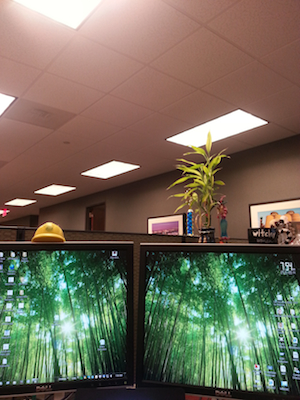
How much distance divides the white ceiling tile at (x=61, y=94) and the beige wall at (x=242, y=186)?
2187mm

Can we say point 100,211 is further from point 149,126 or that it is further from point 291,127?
point 291,127

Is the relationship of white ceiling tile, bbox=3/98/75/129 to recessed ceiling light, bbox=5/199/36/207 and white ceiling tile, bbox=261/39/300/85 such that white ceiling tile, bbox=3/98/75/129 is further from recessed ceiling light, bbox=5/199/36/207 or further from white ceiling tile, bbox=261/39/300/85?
recessed ceiling light, bbox=5/199/36/207

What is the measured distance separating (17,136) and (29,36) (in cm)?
180

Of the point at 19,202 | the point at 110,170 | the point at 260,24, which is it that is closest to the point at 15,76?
the point at 260,24

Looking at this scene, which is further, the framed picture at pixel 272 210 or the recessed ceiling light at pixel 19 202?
the recessed ceiling light at pixel 19 202

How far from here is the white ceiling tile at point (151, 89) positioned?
250 centimetres

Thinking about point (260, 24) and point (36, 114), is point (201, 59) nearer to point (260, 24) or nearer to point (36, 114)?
point (260, 24)

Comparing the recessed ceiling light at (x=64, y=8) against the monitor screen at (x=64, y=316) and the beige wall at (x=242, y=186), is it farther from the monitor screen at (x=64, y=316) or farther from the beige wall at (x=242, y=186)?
the beige wall at (x=242, y=186)

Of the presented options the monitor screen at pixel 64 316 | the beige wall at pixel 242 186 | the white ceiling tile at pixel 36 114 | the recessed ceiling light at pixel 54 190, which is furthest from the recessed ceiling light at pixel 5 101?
Answer: the recessed ceiling light at pixel 54 190

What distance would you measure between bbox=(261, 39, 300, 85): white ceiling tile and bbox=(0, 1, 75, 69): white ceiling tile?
4.48 feet

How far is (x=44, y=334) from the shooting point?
0.80m

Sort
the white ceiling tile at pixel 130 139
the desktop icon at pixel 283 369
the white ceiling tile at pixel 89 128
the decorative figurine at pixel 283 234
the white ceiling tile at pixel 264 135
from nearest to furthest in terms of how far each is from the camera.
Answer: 1. the desktop icon at pixel 283 369
2. the decorative figurine at pixel 283 234
3. the white ceiling tile at pixel 89 128
4. the white ceiling tile at pixel 264 135
5. the white ceiling tile at pixel 130 139

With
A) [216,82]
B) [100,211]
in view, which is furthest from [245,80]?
[100,211]

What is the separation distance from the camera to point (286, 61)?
229 centimetres
